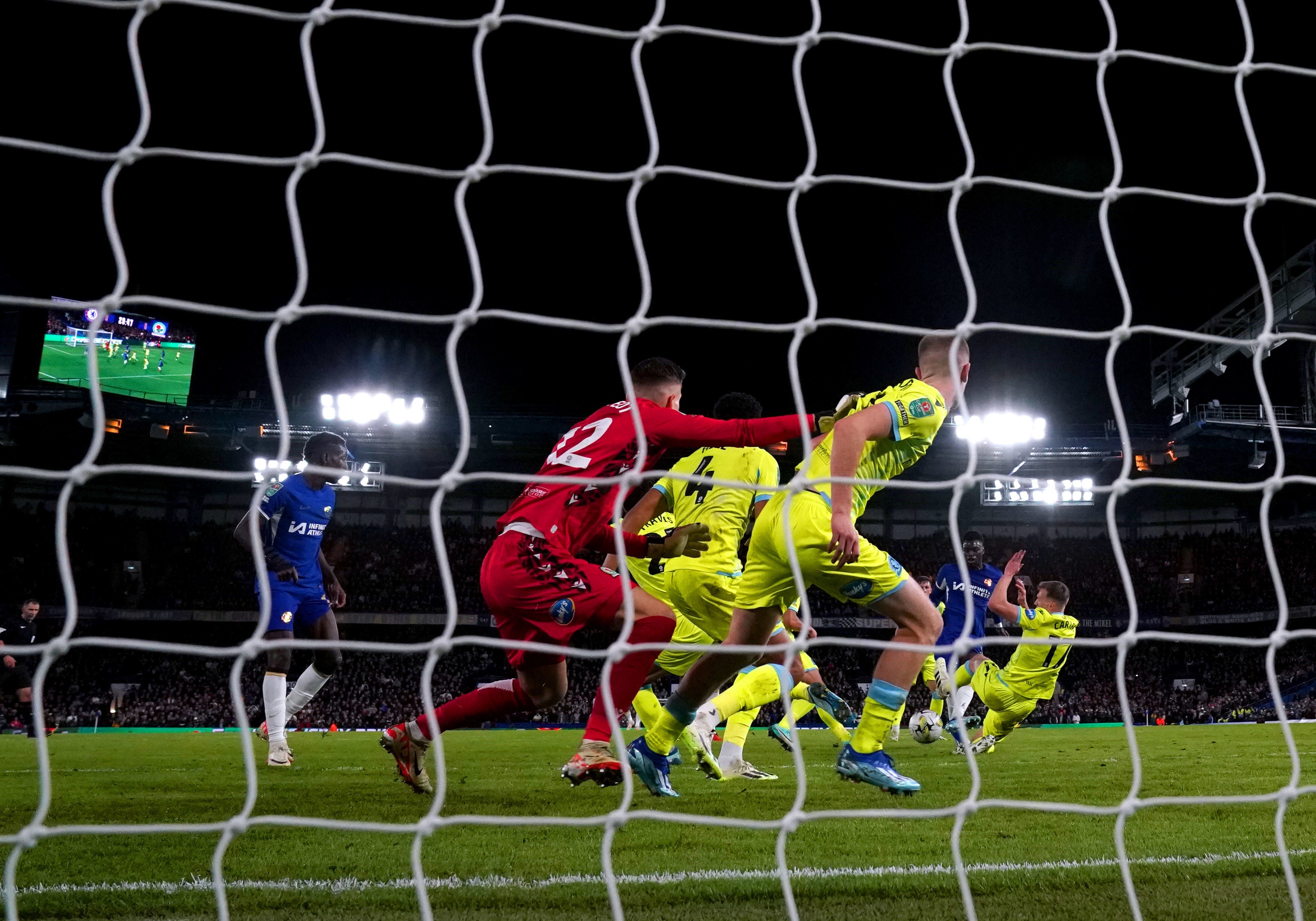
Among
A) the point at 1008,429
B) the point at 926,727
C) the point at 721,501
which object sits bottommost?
the point at 926,727

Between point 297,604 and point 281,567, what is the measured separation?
1.65ft

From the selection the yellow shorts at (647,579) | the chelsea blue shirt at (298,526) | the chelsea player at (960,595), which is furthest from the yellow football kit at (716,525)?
the chelsea player at (960,595)

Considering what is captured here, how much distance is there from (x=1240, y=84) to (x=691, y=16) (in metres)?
10.3

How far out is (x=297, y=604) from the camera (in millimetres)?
7258

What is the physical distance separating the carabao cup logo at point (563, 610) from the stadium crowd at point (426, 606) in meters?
21.6

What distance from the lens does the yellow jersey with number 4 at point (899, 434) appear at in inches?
165

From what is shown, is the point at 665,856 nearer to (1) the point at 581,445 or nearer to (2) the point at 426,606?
(1) the point at 581,445

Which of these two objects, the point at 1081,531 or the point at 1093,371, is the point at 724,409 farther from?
the point at 1081,531

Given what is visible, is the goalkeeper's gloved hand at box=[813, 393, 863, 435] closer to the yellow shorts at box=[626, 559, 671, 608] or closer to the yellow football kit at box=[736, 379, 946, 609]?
the yellow football kit at box=[736, 379, 946, 609]

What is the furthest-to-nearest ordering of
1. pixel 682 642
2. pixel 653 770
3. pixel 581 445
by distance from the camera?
pixel 682 642
pixel 653 770
pixel 581 445

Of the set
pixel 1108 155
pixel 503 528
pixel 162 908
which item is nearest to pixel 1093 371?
pixel 1108 155

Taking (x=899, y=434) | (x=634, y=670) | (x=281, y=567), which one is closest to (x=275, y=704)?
(x=281, y=567)

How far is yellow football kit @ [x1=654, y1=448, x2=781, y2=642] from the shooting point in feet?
19.9

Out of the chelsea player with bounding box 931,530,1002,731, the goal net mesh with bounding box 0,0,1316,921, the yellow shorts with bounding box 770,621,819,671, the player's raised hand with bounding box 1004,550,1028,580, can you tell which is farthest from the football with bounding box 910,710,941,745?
the goal net mesh with bounding box 0,0,1316,921
